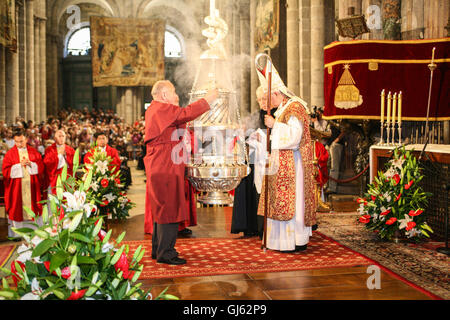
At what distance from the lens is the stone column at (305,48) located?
488 inches

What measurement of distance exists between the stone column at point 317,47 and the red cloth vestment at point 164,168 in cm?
769

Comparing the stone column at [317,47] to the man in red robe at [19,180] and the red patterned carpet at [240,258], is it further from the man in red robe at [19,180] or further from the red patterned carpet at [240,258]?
the man in red robe at [19,180]

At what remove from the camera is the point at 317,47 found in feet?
37.4

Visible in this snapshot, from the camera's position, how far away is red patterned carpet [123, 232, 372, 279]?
413 centimetres

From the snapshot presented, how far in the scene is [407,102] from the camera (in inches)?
291

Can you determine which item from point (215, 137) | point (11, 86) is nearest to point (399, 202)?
point (215, 137)

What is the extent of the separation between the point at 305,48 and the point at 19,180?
27.6ft

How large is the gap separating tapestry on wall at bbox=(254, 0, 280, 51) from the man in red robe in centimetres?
1054

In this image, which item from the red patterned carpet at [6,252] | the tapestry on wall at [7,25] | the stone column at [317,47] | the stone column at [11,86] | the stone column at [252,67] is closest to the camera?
the red patterned carpet at [6,252]

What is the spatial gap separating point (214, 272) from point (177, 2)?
31.5 metres

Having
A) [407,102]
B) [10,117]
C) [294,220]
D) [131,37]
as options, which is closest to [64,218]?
[294,220]

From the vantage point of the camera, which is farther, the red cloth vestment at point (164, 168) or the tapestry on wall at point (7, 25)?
the tapestry on wall at point (7, 25)

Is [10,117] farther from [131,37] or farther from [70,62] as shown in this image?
[70,62]

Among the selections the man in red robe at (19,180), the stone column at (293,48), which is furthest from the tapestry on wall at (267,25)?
the man in red robe at (19,180)
